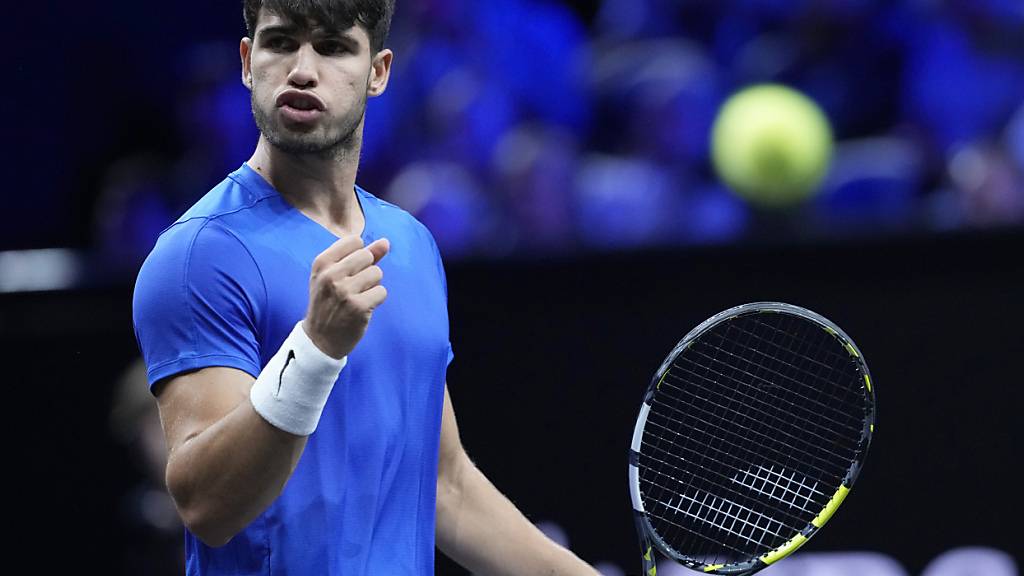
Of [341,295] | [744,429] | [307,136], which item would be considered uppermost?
[307,136]

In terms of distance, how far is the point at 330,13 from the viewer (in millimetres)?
2666

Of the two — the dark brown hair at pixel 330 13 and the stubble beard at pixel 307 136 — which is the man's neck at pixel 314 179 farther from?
the dark brown hair at pixel 330 13

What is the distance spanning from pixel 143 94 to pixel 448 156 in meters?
1.90

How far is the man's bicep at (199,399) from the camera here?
2.47m

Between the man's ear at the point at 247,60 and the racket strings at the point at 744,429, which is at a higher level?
the man's ear at the point at 247,60

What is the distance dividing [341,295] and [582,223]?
389 centimetres

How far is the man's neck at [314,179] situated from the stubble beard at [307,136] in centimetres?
3

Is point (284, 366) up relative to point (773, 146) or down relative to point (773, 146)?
down

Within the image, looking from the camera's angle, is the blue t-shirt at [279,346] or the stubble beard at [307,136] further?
the stubble beard at [307,136]

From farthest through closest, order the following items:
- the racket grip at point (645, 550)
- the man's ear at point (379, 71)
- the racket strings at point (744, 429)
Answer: the racket strings at point (744, 429) → the racket grip at point (645, 550) → the man's ear at point (379, 71)

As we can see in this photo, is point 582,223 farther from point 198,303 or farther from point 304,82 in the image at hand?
point 198,303

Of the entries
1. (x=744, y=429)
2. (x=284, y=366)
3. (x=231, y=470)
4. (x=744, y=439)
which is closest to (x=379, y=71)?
(x=284, y=366)

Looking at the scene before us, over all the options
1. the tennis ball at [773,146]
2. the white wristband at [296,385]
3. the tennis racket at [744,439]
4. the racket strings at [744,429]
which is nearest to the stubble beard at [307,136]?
the white wristband at [296,385]

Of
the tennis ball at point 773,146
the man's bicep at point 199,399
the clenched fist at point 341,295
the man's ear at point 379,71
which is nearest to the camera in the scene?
the clenched fist at point 341,295
